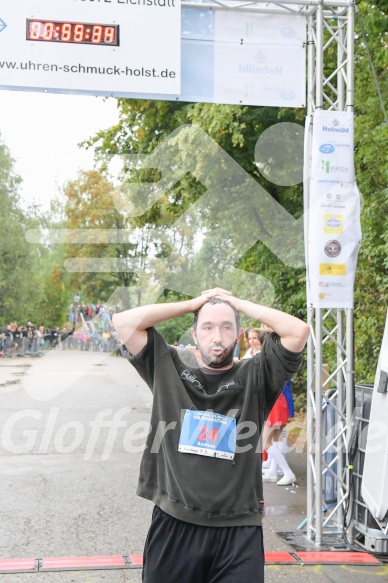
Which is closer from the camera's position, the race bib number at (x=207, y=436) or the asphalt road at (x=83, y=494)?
the race bib number at (x=207, y=436)

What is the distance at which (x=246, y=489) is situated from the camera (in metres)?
3.05

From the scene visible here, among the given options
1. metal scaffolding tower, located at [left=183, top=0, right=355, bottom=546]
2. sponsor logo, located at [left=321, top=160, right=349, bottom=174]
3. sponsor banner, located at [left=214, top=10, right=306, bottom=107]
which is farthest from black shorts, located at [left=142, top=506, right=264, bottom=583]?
sponsor banner, located at [left=214, top=10, right=306, bottom=107]

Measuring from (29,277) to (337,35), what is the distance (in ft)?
136

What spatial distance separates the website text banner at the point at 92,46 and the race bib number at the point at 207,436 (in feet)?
12.9

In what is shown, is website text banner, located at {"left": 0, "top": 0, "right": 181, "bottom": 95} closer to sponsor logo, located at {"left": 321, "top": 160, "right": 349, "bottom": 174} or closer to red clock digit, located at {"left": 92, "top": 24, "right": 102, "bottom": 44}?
red clock digit, located at {"left": 92, "top": 24, "right": 102, "bottom": 44}

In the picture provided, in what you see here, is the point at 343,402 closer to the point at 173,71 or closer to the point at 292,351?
the point at 173,71

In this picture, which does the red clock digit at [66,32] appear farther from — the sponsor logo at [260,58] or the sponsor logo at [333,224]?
the sponsor logo at [333,224]

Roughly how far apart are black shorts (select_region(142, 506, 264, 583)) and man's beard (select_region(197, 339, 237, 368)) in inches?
23.9

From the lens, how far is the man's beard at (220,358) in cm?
307

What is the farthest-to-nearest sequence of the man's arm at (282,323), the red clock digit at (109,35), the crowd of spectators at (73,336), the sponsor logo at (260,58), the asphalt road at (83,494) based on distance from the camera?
the crowd of spectators at (73,336) < the sponsor logo at (260,58) < the red clock digit at (109,35) < the asphalt road at (83,494) < the man's arm at (282,323)

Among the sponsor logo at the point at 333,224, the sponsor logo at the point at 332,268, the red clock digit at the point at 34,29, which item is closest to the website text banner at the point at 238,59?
the red clock digit at the point at 34,29

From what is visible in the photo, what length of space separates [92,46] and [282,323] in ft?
12.9

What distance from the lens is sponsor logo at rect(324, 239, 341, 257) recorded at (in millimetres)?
6461

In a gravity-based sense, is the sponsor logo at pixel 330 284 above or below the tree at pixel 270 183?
below
